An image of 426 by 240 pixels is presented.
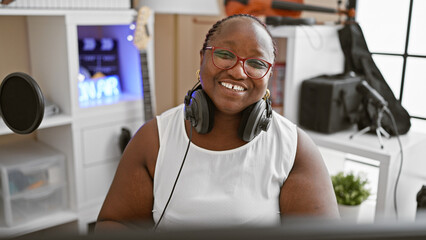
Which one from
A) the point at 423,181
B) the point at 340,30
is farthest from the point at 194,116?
the point at 423,181

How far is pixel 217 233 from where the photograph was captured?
0.25 metres

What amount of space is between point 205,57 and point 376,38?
2.14 metres

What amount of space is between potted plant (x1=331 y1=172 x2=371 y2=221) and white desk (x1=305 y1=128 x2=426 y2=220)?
83 millimetres

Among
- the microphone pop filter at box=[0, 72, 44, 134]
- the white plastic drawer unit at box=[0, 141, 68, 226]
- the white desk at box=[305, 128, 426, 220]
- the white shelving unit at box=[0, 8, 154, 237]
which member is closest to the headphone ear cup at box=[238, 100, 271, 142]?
the microphone pop filter at box=[0, 72, 44, 134]

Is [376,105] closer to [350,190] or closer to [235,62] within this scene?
[350,190]

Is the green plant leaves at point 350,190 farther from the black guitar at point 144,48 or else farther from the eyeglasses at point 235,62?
the eyeglasses at point 235,62

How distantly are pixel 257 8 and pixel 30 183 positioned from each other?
4.78 feet

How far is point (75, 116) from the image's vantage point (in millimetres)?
2141

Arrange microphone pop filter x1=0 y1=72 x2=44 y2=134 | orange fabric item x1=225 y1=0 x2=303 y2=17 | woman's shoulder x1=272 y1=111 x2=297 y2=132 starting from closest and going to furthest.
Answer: microphone pop filter x1=0 y1=72 x2=44 y2=134 → woman's shoulder x1=272 y1=111 x2=297 y2=132 → orange fabric item x1=225 y1=0 x2=303 y2=17

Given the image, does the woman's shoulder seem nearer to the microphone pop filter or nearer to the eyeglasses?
the eyeglasses

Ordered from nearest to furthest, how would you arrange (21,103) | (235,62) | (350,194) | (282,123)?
(21,103) < (235,62) < (282,123) < (350,194)

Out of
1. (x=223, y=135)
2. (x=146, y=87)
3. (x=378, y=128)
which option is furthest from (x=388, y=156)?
(x=146, y=87)

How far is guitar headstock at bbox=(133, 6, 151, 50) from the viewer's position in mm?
2232

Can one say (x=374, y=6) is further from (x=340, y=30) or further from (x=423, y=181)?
(x=423, y=181)
